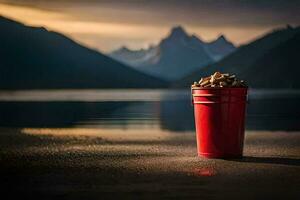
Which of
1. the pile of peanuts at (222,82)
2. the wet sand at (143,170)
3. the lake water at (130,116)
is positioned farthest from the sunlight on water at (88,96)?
the pile of peanuts at (222,82)

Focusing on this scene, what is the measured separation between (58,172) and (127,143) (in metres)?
5.58

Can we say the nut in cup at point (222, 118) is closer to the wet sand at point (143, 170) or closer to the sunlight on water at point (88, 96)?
the wet sand at point (143, 170)

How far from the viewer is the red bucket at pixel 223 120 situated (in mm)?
11336

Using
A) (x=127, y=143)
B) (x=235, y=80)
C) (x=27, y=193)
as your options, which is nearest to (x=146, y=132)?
(x=127, y=143)

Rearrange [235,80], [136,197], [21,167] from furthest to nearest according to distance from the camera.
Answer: [235,80] → [21,167] → [136,197]

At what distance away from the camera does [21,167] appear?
10.2 meters

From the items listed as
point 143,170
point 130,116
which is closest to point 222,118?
point 143,170

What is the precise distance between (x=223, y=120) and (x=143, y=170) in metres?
2.40

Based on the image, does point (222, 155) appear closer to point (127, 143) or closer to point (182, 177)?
point (182, 177)

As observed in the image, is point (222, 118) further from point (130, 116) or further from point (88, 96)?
point (88, 96)

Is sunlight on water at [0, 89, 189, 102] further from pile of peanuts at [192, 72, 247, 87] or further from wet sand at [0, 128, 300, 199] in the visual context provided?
pile of peanuts at [192, 72, 247, 87]

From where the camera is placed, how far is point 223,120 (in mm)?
11344

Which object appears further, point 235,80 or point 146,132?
point 146,132

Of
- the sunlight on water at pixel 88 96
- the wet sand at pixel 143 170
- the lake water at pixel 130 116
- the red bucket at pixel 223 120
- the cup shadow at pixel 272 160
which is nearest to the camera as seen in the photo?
the wet sand at pixel 143 170
